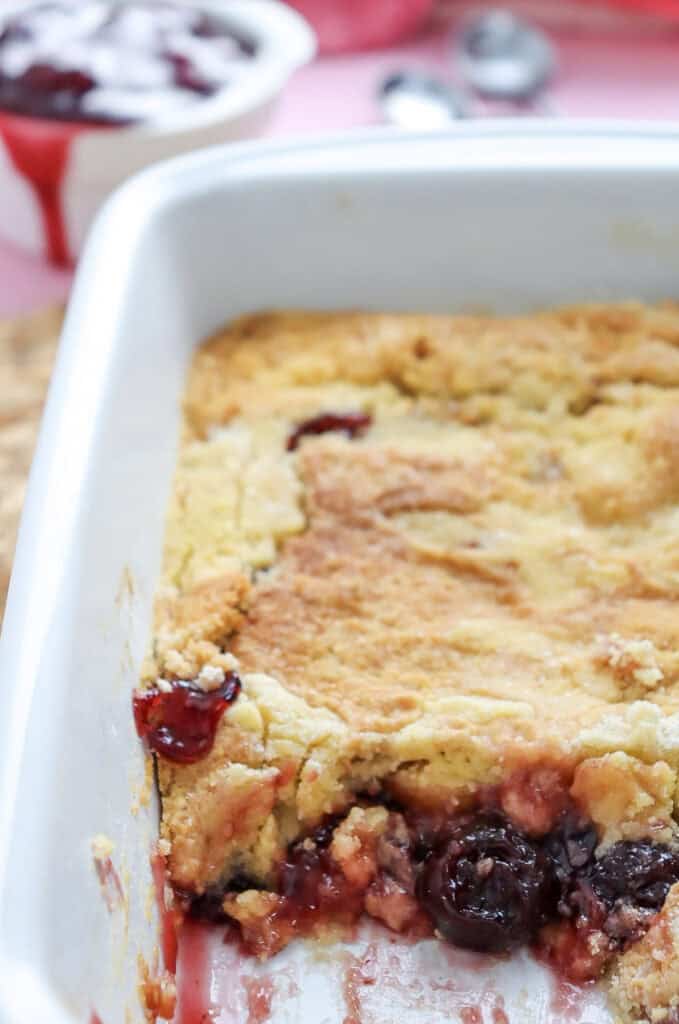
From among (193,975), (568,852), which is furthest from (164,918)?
(568,852)

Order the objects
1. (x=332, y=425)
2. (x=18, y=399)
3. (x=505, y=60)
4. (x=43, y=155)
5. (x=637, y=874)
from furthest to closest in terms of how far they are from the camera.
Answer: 1. (x=505, y=60)
2. (x=43, y=155)
3. (x=18, y=399)
4. (x=332, y=425)
5. (x=637, y=874)

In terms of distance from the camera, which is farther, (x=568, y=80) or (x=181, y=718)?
(x=568, y=80)

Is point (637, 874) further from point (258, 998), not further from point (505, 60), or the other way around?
point (505, 60)

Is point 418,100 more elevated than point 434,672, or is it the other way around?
point 418,100

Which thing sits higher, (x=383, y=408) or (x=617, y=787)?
(x=383, y=408)

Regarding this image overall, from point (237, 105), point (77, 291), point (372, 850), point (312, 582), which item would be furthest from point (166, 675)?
point (237, 105)

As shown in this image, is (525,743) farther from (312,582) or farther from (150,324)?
(150,324)

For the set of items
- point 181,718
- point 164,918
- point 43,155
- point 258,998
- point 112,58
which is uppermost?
point 112,58

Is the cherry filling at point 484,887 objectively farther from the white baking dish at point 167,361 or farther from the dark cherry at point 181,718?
the dark cherry at point 181,718
